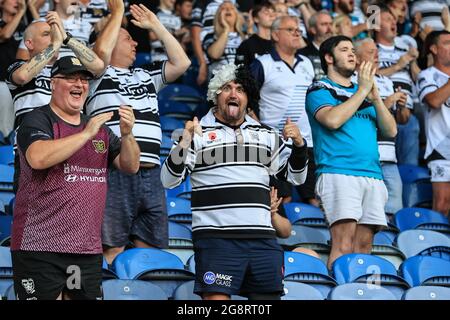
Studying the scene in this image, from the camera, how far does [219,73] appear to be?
6.62 meters

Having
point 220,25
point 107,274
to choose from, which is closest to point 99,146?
point 107,274

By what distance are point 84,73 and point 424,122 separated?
16.3 ft

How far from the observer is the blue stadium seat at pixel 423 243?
8102 mm

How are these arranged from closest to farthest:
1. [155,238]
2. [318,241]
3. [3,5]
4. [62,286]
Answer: [62,286]
[155,238]
[318,241]
[3,5]

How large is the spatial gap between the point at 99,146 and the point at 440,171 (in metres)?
4.10

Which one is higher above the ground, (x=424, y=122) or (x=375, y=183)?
(x=424, y=122)

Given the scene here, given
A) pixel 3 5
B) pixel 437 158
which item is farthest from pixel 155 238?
pixel 3 5

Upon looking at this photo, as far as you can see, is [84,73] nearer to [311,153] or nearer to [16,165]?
[16,165]

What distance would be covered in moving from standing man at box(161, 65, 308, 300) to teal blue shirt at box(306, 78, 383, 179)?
1.07 m

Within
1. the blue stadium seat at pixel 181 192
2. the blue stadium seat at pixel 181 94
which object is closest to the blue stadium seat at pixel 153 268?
the blue stadium seat at pixel 181 192

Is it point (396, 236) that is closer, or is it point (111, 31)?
point (111, 31)

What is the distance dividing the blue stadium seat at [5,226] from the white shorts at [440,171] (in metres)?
3.65

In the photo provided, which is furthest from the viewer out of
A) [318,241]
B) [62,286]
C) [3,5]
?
[3,5]
